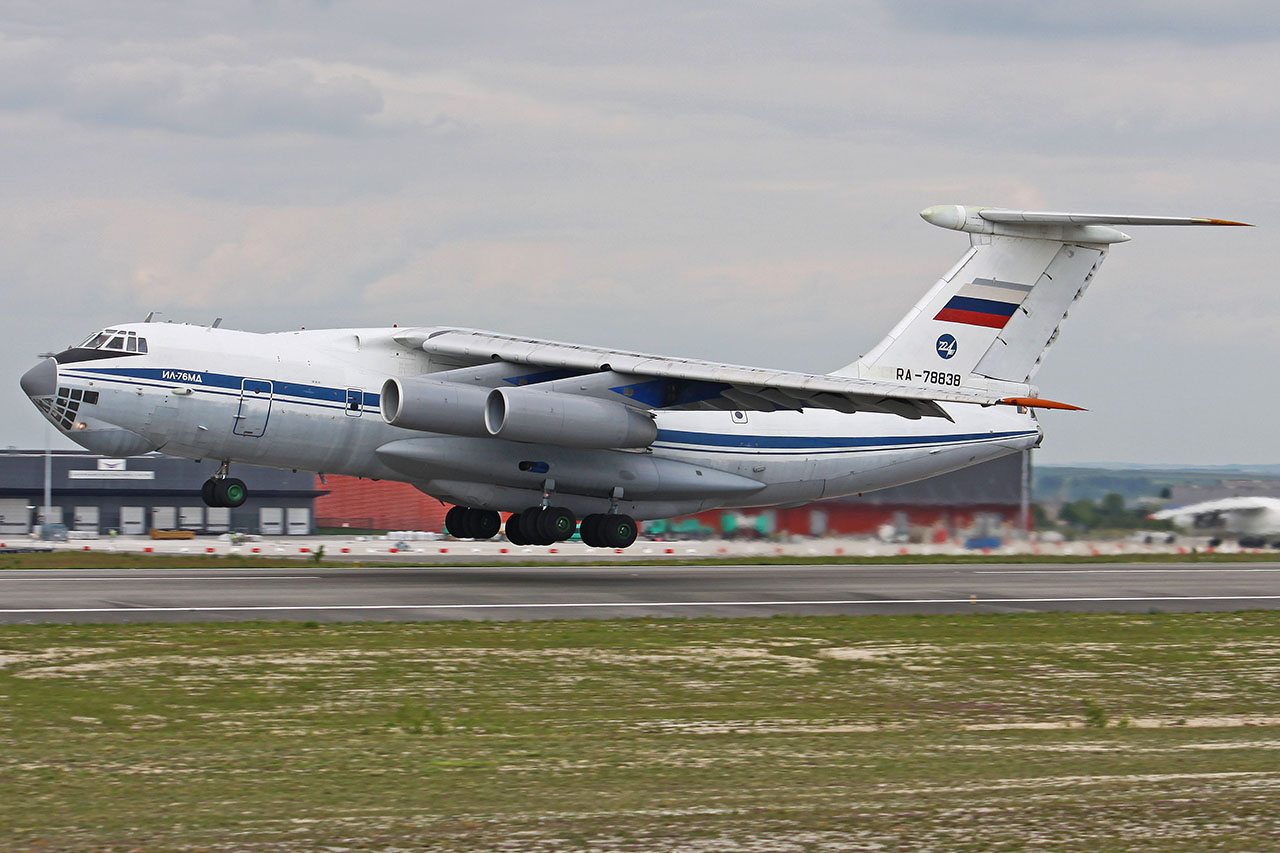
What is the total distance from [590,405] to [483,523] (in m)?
3.84

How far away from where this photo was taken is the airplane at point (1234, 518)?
29797mm

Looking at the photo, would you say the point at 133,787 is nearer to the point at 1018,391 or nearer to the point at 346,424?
the point at 346,424

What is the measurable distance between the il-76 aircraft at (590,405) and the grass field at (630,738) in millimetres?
6218

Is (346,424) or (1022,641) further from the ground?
(346,424)

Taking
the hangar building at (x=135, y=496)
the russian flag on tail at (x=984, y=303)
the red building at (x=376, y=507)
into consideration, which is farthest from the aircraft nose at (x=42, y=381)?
the hangar building at (x=135, y=496)

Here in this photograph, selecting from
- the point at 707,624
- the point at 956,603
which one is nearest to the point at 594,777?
the point at 707,624

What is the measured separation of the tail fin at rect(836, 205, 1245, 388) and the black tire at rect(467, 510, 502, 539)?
6.23 m

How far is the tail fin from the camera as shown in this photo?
2409 cm

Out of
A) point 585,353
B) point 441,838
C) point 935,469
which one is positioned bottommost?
point 441,838

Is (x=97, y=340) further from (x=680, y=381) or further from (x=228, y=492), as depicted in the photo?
(x=680, y=381)

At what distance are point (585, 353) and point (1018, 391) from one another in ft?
25.3

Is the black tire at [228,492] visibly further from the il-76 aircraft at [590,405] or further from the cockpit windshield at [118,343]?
the cockpit windshield at [118,343]

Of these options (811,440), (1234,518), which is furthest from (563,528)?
(1234,518)

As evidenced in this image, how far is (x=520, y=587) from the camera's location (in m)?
19.4
